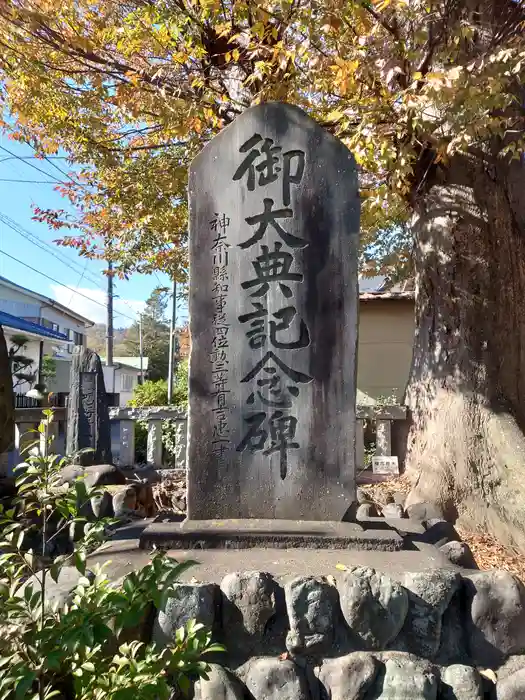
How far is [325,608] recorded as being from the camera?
2316 millimetres

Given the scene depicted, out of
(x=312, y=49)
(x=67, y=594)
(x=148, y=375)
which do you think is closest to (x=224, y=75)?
(x=312, y=49)

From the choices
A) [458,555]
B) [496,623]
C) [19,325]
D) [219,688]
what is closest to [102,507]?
[219,688]

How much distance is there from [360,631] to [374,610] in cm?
12

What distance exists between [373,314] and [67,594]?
32.3 ft

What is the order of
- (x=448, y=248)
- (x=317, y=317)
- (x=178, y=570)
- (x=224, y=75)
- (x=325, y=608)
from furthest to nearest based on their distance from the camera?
(x=224, y=75) < (x=448, y=248) < (x=317, y=317) < (x=325, y=608) < (x=178, y=570)

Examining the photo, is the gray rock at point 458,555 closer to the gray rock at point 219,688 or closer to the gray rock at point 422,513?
the gray rock at point 422,513

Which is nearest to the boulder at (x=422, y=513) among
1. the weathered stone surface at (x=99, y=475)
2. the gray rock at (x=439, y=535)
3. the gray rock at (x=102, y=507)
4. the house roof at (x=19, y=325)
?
the gray rock at (x=439, y=535)

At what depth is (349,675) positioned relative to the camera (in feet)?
7.29

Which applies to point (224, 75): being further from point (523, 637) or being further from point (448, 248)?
point (523, 637)

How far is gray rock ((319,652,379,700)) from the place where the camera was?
86.7 inches

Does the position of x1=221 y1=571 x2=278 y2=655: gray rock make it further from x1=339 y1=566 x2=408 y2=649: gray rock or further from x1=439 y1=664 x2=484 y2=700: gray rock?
x1=439 y1=664 x2=484 y2=700: gray rock

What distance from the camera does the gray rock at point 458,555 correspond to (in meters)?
2.92

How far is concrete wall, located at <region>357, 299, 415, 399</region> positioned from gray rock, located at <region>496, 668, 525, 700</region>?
909cm

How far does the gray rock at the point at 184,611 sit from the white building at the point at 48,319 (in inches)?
612
